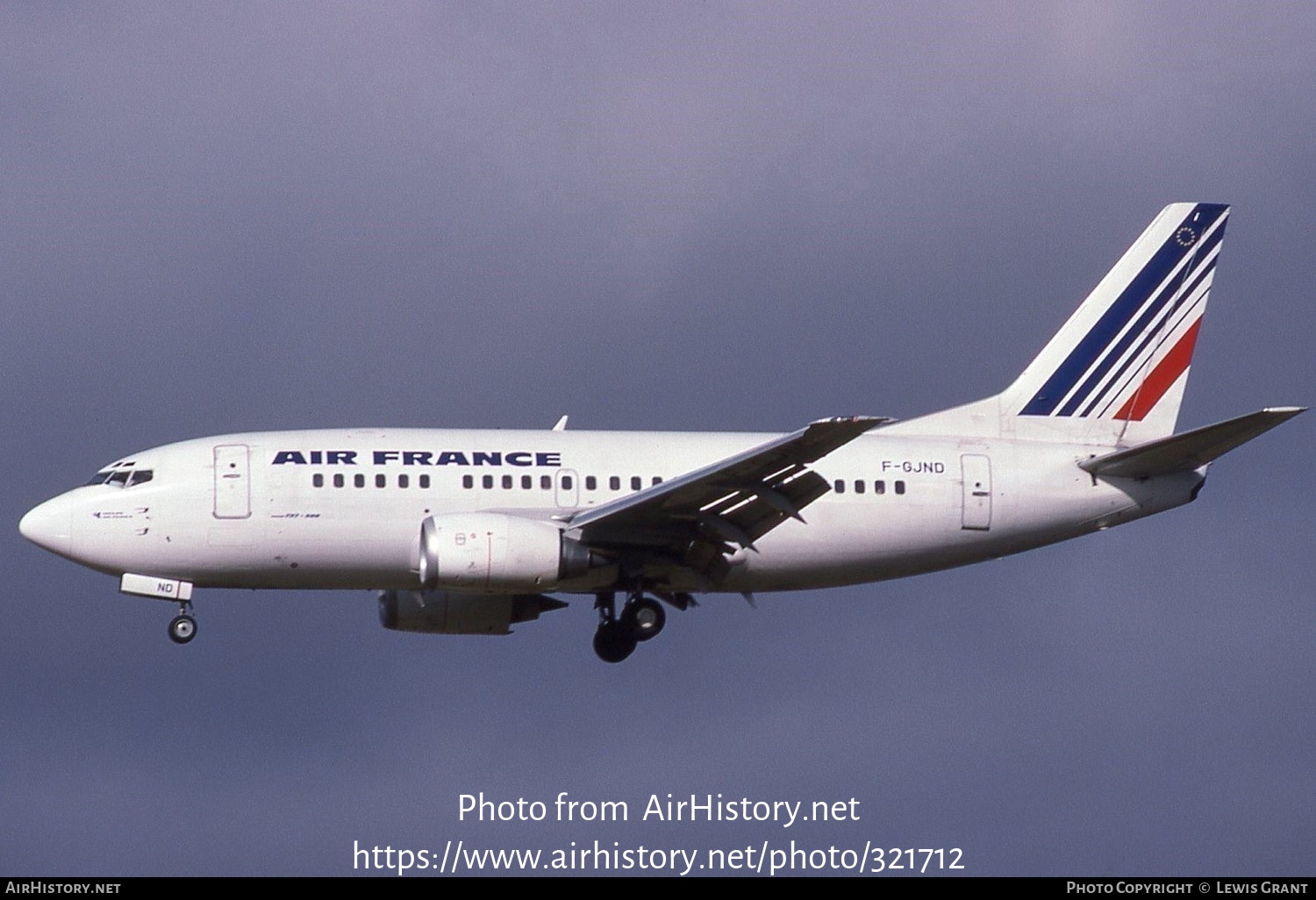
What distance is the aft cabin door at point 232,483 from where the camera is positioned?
46.5 metres

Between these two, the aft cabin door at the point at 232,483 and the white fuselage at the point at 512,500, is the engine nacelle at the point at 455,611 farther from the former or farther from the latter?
the aft cabin door at the point at 232,483

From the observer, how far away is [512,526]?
4569cm

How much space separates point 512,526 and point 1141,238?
58.9ft

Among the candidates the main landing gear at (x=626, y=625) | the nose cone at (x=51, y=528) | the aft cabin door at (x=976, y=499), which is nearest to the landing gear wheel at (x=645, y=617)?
the main landing gear at (x=626, y=625)

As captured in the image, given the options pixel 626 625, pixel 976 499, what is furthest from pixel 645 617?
pixel 976 499

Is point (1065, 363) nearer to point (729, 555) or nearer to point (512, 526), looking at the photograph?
point (729, 555)

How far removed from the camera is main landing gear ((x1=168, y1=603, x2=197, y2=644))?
4725cm

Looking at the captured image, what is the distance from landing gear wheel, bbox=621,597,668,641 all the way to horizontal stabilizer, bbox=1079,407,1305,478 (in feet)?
32.4

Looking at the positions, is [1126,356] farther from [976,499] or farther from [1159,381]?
[976,499]

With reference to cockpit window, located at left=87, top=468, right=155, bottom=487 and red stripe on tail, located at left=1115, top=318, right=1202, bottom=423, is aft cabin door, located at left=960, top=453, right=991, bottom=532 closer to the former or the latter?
red stripe on tail, located at left=1115, top=318, right=1202, bottom=423

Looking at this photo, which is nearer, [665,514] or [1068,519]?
[665,514]

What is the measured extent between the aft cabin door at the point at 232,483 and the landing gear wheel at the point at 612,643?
8.05 meters

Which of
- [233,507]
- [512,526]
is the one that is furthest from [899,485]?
[233,507]

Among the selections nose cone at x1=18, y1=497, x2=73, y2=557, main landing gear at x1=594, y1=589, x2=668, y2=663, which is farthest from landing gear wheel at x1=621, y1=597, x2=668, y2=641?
nose cone at x1=18, y1=497, x2=73, y2=557
